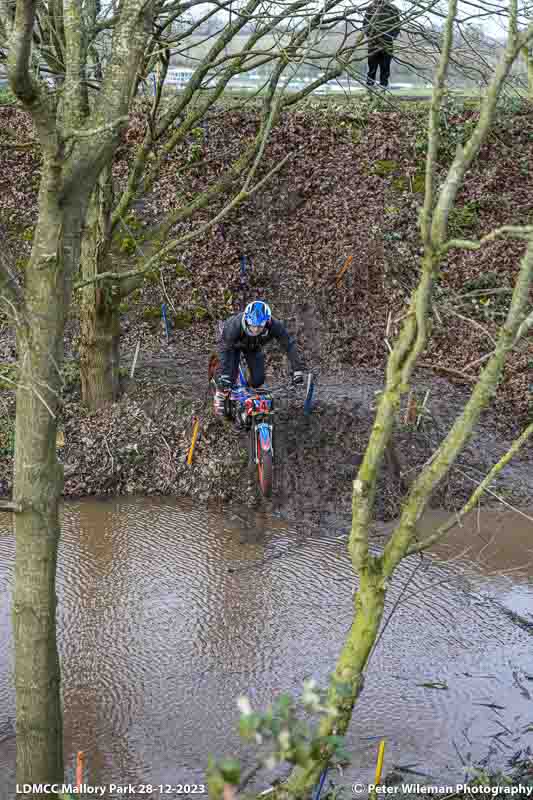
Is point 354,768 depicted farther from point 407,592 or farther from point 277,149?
point 277,149

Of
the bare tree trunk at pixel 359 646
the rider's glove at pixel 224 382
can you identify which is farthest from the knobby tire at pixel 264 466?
the bare tree trunk at pixel 359 646

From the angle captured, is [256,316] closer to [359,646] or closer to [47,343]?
[47,343]

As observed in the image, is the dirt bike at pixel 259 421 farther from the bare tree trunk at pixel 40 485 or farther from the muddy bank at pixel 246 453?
the bare tree trunk at pixel 40 485

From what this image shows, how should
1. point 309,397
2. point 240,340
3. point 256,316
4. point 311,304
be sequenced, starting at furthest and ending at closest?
point 311,304 < point 309,397 < point 240,340 < point 256,316

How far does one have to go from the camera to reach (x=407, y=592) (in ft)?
27.2

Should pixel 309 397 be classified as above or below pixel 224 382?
below

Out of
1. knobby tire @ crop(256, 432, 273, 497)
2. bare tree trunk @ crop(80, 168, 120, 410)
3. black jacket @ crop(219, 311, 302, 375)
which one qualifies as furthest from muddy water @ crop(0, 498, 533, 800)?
bare tree trunk @ crop(80, 168, 120, 410)

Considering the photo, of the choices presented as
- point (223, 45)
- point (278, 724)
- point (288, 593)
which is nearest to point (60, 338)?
point (278, 724)

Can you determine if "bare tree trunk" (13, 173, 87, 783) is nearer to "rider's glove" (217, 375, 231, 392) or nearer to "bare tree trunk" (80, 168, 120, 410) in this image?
"rider's glove" (217, 375, 231, 392)

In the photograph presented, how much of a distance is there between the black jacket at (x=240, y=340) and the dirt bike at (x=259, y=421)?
0.33 meters

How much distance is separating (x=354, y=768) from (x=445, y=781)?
0.63m

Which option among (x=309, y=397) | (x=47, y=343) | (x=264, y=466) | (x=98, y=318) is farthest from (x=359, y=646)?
(x=98, y=318)

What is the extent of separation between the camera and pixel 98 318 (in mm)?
10953

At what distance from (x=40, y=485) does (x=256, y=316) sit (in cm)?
530
